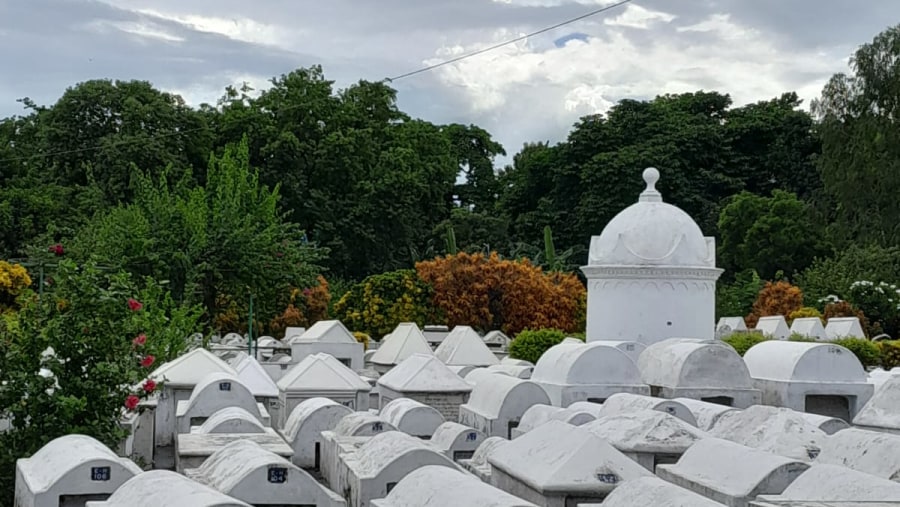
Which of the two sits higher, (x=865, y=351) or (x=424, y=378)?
(x=865, y=351)

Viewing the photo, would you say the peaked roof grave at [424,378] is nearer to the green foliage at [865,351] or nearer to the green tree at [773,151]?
the green foliage at [865,351]

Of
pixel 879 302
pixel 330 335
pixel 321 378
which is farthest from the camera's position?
pixel 879 302

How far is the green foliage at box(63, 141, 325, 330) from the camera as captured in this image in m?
24.8

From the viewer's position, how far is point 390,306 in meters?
33.0

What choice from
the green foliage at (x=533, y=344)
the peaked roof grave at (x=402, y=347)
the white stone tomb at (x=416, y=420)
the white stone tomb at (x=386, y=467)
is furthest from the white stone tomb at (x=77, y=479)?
the green foliage at (x=533, y=344)

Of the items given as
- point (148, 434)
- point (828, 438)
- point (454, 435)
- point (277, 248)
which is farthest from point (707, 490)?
point (277, 248)

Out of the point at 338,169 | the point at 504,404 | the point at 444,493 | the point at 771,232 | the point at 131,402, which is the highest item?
the point at 338,169

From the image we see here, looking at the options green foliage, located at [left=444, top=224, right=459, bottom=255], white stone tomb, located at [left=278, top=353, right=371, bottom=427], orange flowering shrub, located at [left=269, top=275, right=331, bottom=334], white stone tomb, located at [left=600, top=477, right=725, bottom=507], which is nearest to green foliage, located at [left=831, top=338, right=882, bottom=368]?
white stone tomb, located at [left=278, top=353, right=371, bottom=427]

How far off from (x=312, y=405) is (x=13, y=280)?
12.6 m

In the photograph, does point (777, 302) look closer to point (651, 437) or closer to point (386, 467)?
point (651, 437)

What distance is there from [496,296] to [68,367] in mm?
22141

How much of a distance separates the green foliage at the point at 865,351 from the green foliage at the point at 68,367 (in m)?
16.5

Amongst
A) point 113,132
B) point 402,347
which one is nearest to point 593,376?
point 402,347

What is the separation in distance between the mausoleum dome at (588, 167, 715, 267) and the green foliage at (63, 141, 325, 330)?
24.3 ft
